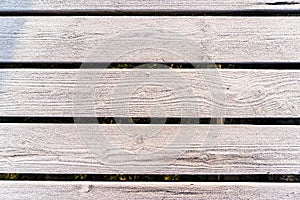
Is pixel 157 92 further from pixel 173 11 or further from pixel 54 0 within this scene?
pixel 54 0

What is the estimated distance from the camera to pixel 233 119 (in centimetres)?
82

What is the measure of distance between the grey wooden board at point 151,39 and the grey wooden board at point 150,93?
3cm

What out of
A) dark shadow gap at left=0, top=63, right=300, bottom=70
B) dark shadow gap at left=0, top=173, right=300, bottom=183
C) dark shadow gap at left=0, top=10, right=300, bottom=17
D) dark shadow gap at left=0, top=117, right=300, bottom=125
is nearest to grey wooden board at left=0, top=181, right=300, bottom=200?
dark shadow gap at left=0, top=173, right=300, bottom=183

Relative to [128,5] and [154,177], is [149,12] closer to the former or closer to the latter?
[128,5]

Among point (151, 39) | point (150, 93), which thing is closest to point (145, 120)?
point (150, 93)

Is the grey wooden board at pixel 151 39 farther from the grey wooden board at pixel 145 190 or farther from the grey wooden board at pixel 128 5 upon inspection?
the grey wooden board at pixel 145 190

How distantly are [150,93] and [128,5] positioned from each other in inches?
8.4

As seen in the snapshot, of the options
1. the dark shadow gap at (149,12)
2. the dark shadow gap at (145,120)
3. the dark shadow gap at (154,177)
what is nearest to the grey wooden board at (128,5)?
the dark shadow gap at (149,12)

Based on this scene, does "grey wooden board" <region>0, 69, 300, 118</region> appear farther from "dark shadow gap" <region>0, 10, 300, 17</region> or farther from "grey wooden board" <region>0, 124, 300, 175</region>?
"dark shadow gap" <region>0, 10, 300, 17</region>

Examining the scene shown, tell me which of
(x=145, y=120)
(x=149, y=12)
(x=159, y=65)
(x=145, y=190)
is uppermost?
(x=149, y=12)

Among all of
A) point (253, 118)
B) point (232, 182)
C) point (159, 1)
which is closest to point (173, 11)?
point (159, 1)

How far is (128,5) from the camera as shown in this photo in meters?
0.82

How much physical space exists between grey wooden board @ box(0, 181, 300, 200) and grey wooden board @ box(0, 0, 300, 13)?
0.40m

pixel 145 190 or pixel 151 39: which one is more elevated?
pixel 151 39
